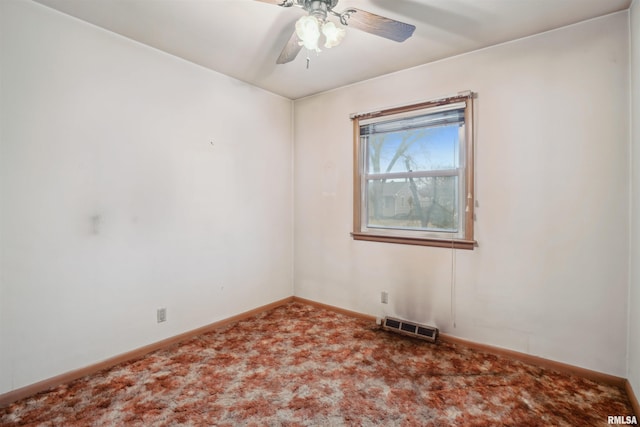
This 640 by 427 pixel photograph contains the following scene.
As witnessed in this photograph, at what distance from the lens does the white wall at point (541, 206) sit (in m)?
2.13

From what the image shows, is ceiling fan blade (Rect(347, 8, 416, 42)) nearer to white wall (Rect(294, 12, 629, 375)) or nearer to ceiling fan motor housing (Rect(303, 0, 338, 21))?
ceiling fan motor housing (Rect(303, 0, 338, 21))

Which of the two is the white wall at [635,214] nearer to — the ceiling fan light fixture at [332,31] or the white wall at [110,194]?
the ceiling fan light fixture at [332,31]

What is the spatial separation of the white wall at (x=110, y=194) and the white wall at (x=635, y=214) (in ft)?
10.2

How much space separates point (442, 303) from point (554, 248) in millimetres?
1002

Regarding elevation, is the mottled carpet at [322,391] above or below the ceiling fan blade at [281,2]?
below

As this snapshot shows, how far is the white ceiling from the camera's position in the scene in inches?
79.2

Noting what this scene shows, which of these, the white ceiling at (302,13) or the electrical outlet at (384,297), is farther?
the electrical outlet at (384,297)

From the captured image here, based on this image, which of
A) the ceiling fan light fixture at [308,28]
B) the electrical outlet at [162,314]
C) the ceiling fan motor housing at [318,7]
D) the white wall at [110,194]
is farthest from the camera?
the electrical outlet at [162,314]

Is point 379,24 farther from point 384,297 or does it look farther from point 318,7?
point 384,297

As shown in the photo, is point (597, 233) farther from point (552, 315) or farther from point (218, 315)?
point (218, 315)

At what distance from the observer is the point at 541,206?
236cm

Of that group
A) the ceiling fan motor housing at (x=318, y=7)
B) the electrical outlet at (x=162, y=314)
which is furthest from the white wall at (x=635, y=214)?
the electrical outlet at (x=162, y=314)

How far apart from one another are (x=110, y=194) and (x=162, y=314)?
1121mm

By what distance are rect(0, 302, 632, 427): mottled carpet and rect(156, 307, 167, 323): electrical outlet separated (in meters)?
0.26
